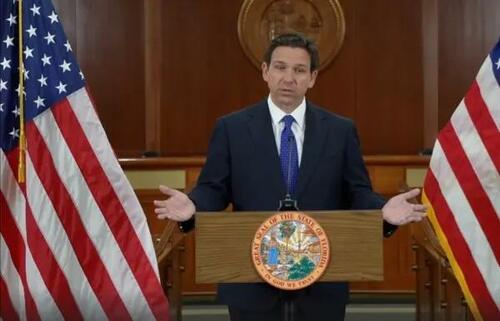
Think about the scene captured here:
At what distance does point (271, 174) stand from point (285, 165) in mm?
62

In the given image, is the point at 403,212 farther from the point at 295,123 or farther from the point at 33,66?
the point at 33,66

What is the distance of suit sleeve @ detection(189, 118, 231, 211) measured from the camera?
2777 millimetres

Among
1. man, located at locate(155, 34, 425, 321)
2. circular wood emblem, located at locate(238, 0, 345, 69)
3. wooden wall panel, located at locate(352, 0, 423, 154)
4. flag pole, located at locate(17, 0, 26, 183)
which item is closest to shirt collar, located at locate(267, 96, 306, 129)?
man, located at locate(155, 34, 425, 321)

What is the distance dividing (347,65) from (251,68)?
865mm

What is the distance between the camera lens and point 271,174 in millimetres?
2699

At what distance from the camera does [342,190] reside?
2.83 metres

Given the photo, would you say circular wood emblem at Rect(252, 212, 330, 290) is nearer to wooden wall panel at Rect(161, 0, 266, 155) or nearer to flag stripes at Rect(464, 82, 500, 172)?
flag stripes at Rect(464, 82, 500, 172)

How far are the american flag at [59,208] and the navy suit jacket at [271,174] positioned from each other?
3.10 feet

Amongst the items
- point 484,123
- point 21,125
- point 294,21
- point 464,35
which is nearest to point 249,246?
point 484,123

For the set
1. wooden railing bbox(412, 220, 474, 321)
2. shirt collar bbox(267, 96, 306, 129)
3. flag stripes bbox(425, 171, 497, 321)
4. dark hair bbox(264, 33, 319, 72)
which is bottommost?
wooden railing bbox(412, 220, 474, 321)

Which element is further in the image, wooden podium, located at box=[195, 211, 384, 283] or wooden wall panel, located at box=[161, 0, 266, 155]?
wooden wall panel, located at box=[161, 0, 266, 155]

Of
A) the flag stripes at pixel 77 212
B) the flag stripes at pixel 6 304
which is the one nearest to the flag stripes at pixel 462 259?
the flag stripes at pixel 77 212

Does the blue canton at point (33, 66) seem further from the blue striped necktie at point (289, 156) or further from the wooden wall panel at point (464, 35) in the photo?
the wooden wall panel at point (464, 35)

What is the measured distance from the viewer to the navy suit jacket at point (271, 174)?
8.83 ft
